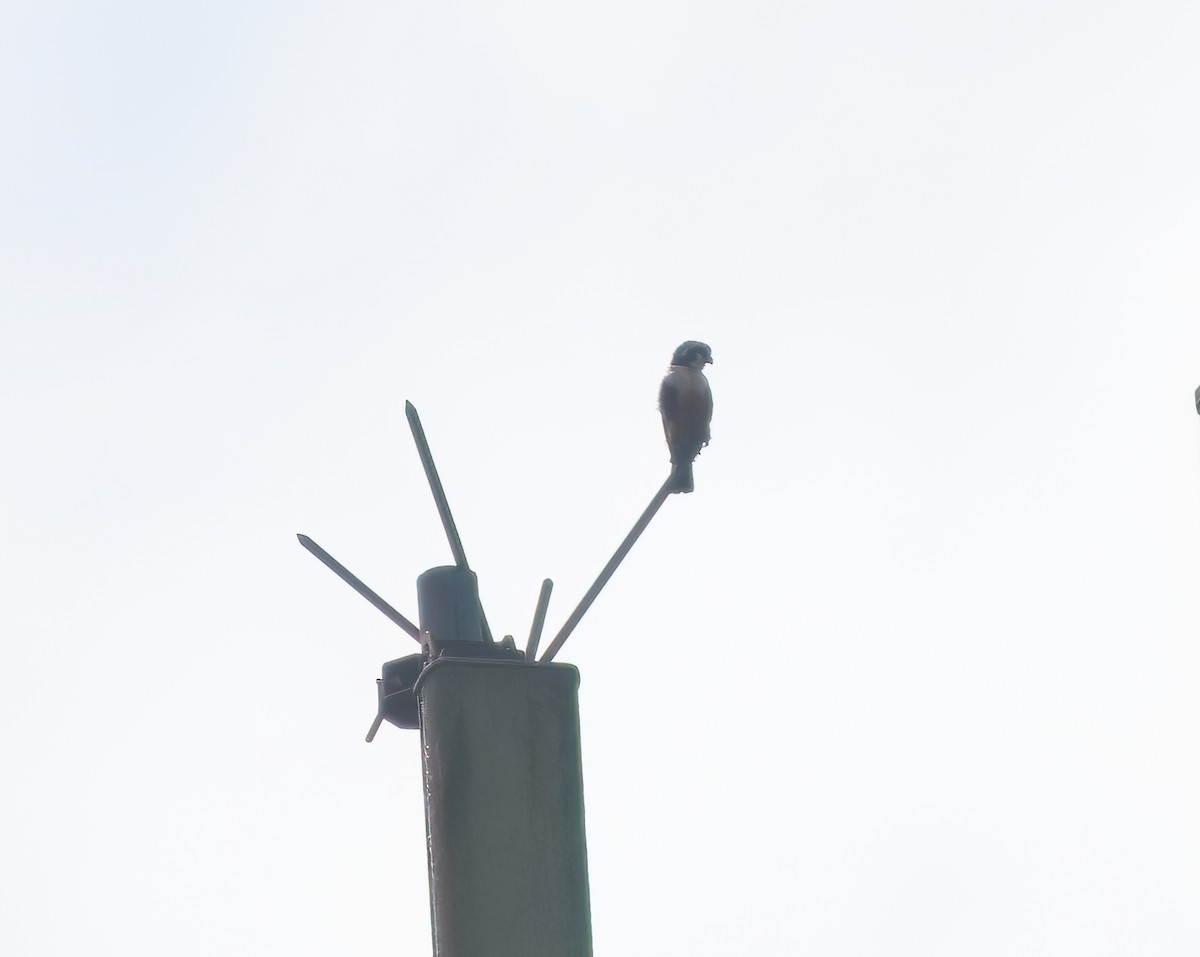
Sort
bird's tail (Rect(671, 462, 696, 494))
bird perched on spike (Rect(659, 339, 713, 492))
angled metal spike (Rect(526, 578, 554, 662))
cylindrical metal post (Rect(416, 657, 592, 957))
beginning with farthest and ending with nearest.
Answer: bird perched on spike (Rect(659, 339, 713, 492))
bird's tail (Rect(671, 462, 696, 494))
angled metal spike (Rect(526, 578, 554, 662))
cylindrical metal post (Rect(416, 657, 592, 957))

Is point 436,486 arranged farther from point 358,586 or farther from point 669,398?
point 669,398

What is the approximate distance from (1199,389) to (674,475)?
2627 millimetres

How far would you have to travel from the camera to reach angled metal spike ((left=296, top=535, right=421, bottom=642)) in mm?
7004

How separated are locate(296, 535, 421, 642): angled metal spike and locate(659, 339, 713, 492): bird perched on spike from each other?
1548mm

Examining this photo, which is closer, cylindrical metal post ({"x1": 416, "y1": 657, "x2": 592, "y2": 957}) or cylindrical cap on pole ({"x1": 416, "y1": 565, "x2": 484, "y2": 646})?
cylindrical metal post ({"x1": 416, "y1": 657, "x2": 592, "y2": 957})

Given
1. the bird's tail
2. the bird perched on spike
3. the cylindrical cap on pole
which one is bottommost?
the cylindrical cap on pole

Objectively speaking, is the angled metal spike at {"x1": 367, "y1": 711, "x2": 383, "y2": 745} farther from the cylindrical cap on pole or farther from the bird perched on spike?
the bird perched on spike

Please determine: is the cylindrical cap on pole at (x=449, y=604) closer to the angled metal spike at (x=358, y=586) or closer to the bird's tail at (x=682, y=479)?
the angled metal spike at (x=358, y=586)

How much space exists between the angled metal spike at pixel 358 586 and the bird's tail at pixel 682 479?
1223 mm

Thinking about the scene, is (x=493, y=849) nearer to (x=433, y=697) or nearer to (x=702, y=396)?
(x=433, y=697)

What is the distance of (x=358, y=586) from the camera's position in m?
7.12

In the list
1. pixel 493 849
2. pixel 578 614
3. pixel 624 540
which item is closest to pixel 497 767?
pixel 493 849

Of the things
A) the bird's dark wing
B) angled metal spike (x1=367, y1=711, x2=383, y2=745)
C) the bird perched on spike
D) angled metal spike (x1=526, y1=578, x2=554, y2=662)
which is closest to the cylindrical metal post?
angled metal spike (x1=526, y1=578, x2=554, y2=662)

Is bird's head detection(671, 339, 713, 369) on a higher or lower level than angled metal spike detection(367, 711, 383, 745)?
higher
